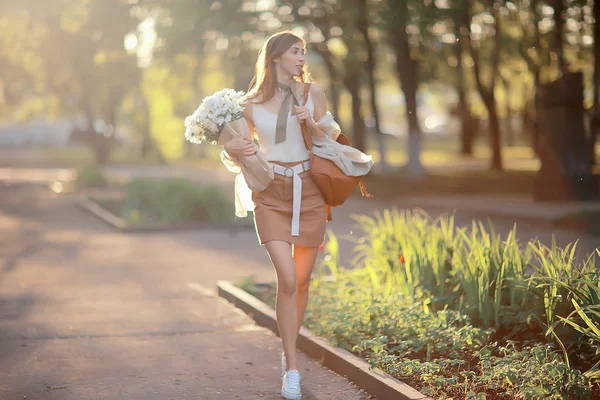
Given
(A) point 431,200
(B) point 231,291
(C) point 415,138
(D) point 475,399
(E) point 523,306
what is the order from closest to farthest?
1. (D) point 475,399
2. (E) point 523,306
3. (B) point 231,291
4. (A) point 431,200
5. (C) point 415,138

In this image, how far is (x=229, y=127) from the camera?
657 centimetres

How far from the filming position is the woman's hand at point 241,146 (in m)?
6.48

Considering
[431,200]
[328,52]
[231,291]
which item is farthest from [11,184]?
[231,291]

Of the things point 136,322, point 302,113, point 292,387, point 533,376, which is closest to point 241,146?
point 302,113

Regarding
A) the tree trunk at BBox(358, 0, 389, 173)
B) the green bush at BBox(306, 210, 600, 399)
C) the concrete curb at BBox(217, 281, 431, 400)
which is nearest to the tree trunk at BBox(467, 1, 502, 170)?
the tree trunk at BBox(358, 0, 389, 173)

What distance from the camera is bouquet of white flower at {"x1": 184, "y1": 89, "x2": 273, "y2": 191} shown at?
648 cm

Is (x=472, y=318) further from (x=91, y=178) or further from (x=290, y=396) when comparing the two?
(x=91, y=178)

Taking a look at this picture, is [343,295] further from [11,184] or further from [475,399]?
[11,184]

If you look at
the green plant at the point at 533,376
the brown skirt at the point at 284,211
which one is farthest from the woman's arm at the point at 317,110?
the green plant at the point at 533,376

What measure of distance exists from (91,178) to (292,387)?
2807cm

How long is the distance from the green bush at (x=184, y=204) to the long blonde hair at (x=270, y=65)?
13569 mm

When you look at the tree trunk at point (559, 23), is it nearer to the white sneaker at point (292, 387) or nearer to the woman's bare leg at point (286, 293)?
the woman's bare leg at point (286, 293)

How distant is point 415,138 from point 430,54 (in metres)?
12.0

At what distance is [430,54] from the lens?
4222 cm
